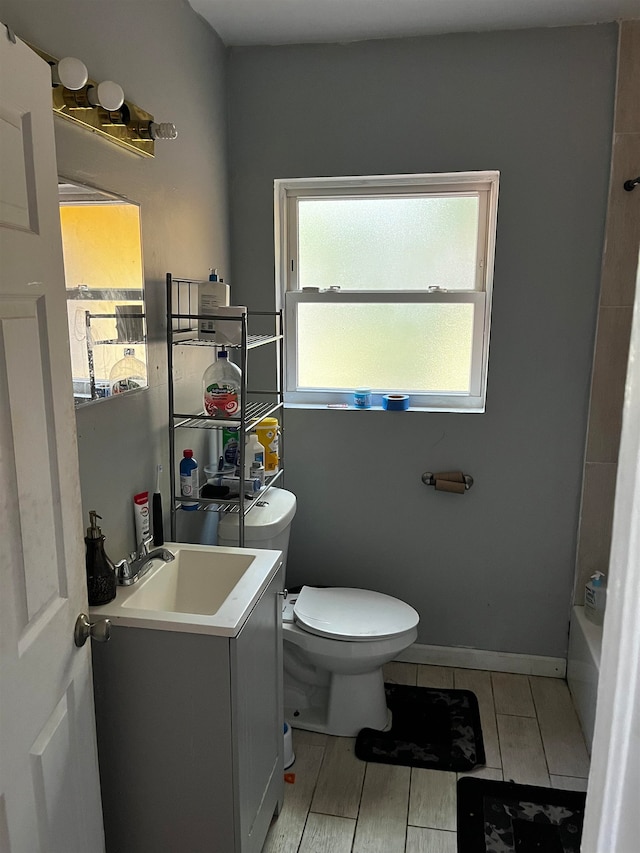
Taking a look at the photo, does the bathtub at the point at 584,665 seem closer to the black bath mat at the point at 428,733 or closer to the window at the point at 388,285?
the black bath mat at the point at 428,733

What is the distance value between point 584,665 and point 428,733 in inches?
24.1

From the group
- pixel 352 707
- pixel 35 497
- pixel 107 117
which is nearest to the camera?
pixel 35 497

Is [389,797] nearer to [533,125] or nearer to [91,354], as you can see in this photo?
[91,354]

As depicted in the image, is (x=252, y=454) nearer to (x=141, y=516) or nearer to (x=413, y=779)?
(x=141, y=516)

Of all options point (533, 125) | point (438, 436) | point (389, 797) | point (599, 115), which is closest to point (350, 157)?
point (533, 125)

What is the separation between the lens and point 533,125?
87.6 inches

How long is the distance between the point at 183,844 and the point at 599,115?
250 centimetres

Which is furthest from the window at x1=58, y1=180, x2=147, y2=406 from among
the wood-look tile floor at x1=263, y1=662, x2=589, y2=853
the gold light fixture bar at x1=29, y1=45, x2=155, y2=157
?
the wood-look tile floor at x1=263, y1=662, x2=589, y2=853

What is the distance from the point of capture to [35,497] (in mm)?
1051

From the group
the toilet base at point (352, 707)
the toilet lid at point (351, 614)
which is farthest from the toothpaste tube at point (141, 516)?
the toilet base at point (352, 707)

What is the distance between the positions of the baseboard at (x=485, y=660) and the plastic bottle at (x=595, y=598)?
0.95 ft

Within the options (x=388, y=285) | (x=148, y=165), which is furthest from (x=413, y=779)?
(x=148, y=165)

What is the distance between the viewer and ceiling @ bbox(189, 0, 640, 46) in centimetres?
200

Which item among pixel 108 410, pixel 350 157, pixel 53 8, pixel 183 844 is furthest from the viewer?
pixel 350 157
